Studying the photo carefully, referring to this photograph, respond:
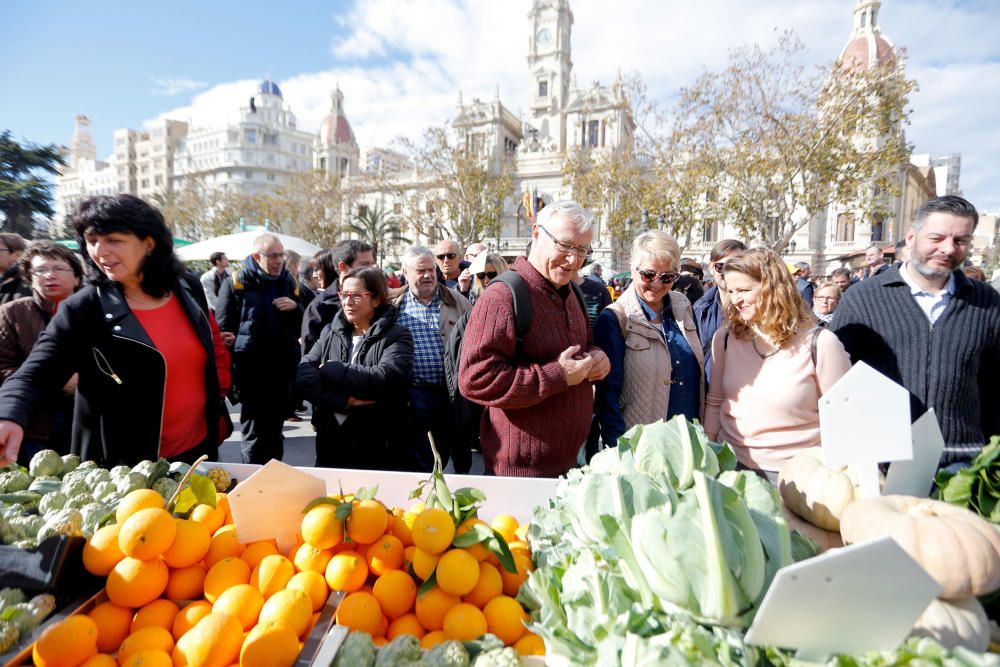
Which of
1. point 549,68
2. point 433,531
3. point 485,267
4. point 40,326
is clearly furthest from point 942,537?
point 549,68

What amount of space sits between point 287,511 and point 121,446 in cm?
114

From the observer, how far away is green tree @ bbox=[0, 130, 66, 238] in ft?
73.3

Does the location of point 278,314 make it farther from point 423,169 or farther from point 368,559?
point 423,169

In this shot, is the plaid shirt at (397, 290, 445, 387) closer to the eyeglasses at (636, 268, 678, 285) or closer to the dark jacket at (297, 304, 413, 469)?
the dark jacket at (297, 304, 413, 469)

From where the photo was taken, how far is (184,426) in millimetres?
2289

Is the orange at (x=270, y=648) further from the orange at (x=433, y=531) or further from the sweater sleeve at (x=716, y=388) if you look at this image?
the sweater sleeve at (x=716, y=388)

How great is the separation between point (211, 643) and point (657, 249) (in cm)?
230

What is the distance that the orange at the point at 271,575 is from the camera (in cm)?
135

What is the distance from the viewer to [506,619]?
130 cm

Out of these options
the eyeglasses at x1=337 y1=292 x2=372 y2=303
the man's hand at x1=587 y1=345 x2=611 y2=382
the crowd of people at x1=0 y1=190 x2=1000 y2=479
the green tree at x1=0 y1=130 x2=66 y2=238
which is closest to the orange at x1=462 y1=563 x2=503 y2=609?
the crowd of people at x1=0 y1=190 x2=1000 y2=479

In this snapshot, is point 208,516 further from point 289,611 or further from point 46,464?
point 46,464

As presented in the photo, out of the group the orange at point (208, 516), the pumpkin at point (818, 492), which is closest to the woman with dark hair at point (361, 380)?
the orange at point (208, 516)

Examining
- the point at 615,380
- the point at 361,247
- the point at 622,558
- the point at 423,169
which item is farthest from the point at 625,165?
the point at 622,558

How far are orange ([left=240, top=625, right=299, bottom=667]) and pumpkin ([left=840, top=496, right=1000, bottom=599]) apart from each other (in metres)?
1.25
